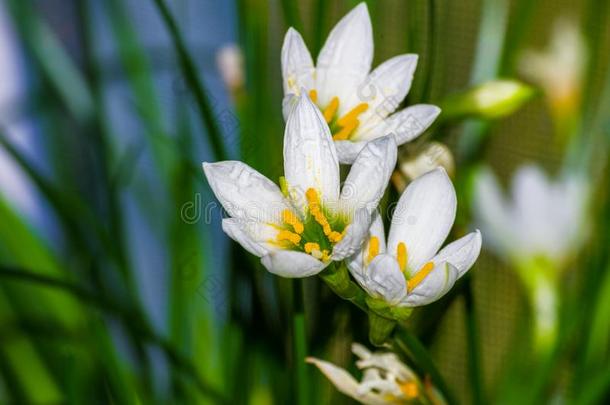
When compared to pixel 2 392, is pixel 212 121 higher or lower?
higher

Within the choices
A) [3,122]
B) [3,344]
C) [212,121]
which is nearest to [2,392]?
[3,344]

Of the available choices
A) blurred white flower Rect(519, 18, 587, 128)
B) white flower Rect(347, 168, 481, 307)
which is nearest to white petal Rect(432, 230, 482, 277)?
white flower Rect(347, 168, 481, 307)

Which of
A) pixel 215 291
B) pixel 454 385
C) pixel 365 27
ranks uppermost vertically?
pixel 365 27

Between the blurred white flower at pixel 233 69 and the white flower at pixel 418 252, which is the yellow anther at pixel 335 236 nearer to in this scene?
the white flower at pixel 418 252

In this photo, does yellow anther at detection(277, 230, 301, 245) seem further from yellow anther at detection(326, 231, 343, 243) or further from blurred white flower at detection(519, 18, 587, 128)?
blurred white flower at detection(519, 18, 587, 128)

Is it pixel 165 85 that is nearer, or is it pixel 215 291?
pixel 215 291

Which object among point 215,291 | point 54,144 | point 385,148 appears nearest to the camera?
point 385,148

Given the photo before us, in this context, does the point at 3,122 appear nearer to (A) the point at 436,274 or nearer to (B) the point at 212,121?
(B) the point at 212,121
